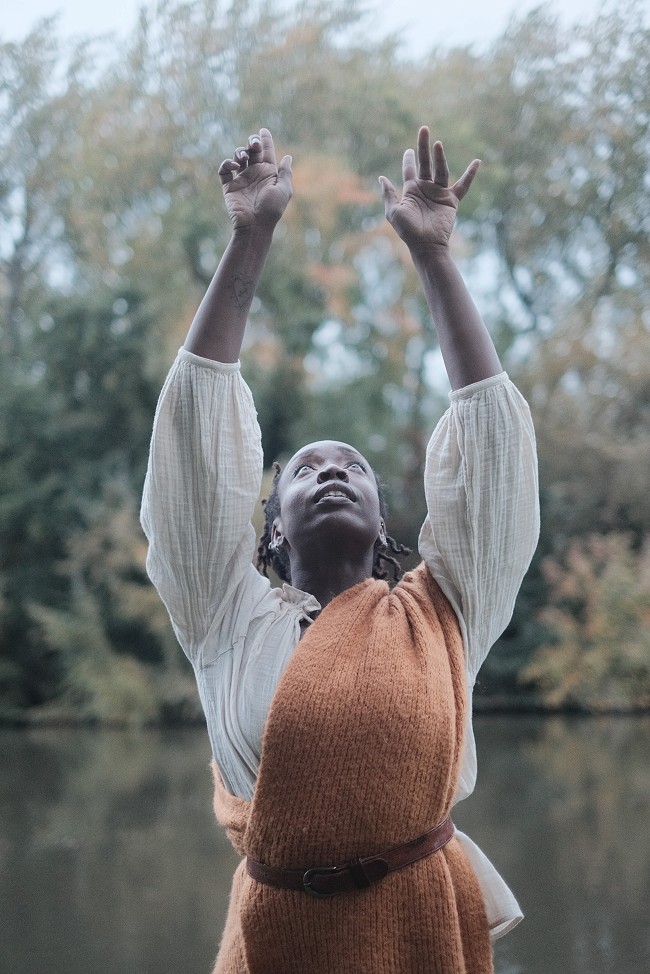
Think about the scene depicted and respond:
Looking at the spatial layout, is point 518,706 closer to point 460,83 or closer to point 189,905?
point 189,905

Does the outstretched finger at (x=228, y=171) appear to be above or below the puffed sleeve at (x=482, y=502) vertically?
above

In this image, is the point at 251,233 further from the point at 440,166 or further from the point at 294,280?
the point at 294,280

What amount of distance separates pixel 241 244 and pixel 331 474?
255mm

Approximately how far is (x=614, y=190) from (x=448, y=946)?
9.34 meters

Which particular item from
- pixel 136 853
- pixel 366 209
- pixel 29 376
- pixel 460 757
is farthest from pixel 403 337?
pixel 460 757

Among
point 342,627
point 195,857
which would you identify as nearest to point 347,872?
point 342,627

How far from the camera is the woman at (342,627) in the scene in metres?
0.89

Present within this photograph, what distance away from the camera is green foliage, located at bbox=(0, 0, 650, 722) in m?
8.09

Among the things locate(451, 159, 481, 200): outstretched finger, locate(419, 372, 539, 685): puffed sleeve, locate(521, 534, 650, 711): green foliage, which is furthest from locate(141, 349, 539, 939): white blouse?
locate(521, 534, 650, 711): green foliage

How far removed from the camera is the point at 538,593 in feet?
26.2

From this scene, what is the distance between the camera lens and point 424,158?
1018 mm

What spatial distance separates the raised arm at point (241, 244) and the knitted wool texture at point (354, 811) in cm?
33

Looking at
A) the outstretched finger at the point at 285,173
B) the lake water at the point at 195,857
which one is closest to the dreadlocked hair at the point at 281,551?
the outstretched finger at the point at 285,173

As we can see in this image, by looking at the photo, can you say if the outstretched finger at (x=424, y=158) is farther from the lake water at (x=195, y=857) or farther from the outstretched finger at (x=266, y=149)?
the lake water at (x=195, y=857)
